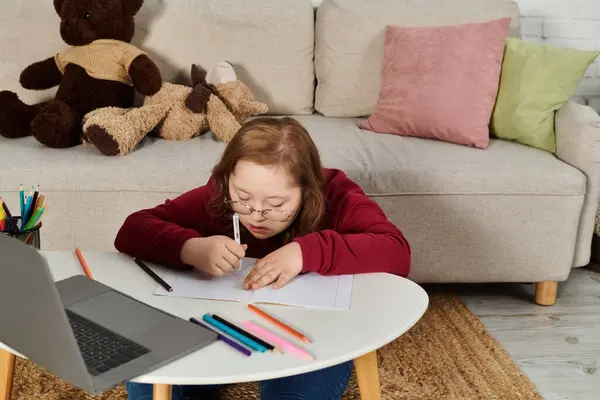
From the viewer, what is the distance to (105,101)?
212cm

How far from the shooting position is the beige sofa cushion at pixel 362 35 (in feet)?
7.75

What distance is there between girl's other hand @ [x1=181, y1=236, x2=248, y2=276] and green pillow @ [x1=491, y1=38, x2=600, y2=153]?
1.28m

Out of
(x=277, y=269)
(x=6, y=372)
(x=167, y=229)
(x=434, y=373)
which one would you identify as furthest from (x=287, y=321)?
(x=434, y=373)

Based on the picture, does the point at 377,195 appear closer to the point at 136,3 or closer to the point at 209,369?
the point at 136,3

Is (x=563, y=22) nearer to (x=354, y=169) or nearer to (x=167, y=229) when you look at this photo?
(x=354, y=169)

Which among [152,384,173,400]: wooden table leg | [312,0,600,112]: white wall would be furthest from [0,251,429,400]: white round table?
[312,0,600,112]: white wall

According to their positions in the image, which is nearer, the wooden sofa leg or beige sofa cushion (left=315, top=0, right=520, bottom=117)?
the wooden sofa leg

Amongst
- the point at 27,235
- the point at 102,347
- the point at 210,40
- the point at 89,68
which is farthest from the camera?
the point at 210,40

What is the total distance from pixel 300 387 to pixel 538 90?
1.35m

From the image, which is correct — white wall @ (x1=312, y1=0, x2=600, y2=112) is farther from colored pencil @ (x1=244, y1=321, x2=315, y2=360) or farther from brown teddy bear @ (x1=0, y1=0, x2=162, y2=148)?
colored pencil @ (x1=244, y1=321, x2=315, y2=360)

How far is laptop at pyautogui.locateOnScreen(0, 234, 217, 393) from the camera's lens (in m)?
0.75

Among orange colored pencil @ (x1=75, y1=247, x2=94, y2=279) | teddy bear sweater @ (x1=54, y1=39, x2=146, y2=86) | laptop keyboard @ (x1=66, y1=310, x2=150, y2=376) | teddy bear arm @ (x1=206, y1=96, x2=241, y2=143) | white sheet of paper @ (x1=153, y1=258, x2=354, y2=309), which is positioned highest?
teddy bear sweater @ (x1=54, y1=39, x2=146, y2=86)

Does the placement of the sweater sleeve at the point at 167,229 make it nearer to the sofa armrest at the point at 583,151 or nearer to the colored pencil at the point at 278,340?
the colored pencil at the point at 278,340

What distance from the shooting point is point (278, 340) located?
0.90 m
